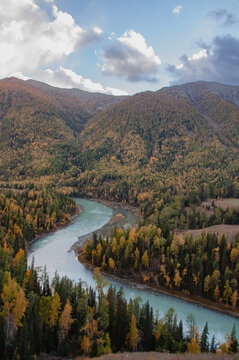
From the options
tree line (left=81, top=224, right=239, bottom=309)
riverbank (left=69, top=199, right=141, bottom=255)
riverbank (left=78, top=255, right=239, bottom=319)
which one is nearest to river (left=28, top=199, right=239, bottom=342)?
riverbank (left=78, top=255, right=239, bottom=319)

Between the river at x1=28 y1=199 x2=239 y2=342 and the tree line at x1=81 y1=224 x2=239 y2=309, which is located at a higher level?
the tree line at x1=81 y1=224 x2=239 y2=309

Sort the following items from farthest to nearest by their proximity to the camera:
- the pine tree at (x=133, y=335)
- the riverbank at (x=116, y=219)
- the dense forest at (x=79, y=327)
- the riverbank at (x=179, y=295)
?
the riverbank at (x=116, y=219), the riverbank at (x=179, y=295), the pine tree at (x=133, y=335), the dense forest at (x=79, y=327)

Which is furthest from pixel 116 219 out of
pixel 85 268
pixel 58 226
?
pixel 85 268

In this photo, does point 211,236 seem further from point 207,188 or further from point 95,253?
point 207,188

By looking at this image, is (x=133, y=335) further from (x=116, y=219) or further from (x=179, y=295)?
(x=116, y=219)

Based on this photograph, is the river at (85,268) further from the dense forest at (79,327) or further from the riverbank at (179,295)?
the dense forest at (79,327)

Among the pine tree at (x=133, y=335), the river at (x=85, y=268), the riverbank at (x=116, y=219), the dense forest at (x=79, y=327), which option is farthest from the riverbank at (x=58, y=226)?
the pine tree at (x=133, y=335)

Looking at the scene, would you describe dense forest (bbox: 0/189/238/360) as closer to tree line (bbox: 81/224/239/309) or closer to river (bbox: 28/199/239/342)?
river (bbox: 28/199/239/342)
